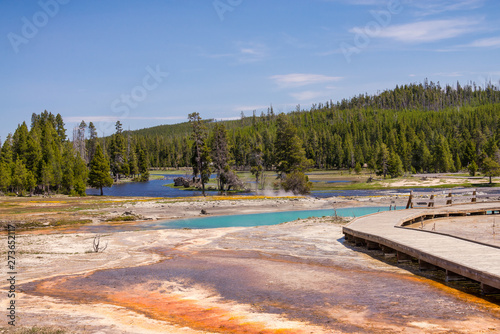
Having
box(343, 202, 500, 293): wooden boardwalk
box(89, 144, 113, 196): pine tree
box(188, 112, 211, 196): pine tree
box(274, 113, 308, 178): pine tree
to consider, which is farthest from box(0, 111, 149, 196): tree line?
box(343, 202, 500, 293): wooden boardwalk

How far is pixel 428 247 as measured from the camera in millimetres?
16172

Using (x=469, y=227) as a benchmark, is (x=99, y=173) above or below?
above

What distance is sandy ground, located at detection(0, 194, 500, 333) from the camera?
1024 centimetres

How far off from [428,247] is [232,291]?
25.7 feet

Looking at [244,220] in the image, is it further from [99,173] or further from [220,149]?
[99,173]

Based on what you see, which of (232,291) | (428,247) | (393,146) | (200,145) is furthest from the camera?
(393,146)

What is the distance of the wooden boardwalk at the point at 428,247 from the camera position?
41.4 feet

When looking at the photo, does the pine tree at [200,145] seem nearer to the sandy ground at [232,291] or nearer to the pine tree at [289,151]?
the pine tree at [289,151]

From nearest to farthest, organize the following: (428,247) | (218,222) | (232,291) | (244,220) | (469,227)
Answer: (232,291) → (428,247) → (469,227) → (218,222) → (244,220)

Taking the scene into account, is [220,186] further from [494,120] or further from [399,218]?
[494,120]

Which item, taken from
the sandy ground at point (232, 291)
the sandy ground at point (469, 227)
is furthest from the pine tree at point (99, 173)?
the sandy ground at point (469, 227)

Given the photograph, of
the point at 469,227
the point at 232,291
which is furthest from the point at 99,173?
the point at 232,291

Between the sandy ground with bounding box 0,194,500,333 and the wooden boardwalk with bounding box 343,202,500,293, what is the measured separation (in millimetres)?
684

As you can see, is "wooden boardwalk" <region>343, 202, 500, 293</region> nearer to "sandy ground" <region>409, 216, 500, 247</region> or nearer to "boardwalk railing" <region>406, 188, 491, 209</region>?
"sandy ground" <region>409, 216, 500, 247</region>
